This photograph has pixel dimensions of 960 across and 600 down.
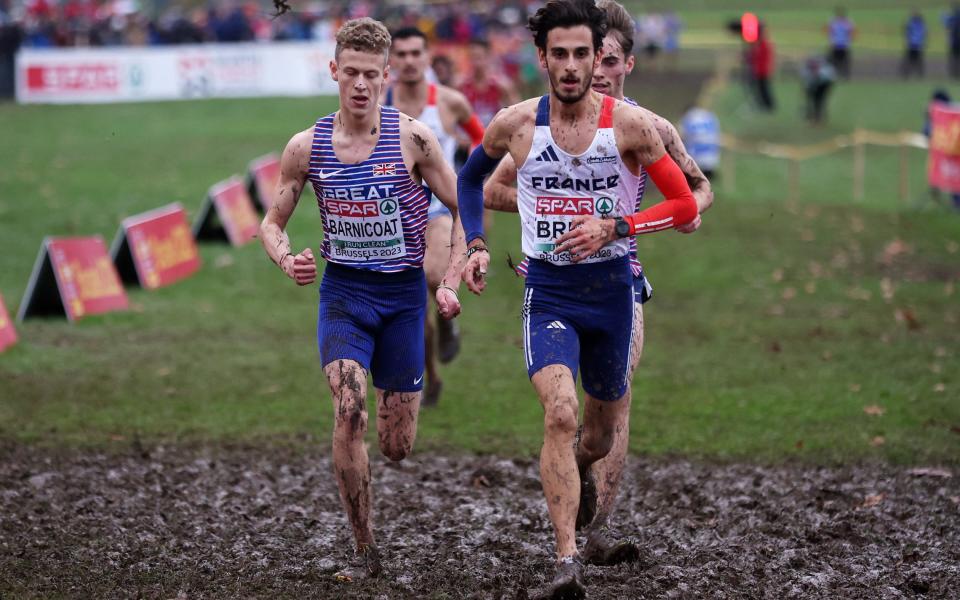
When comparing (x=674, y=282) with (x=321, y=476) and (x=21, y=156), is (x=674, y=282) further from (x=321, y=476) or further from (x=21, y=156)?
(x=21, y=156)

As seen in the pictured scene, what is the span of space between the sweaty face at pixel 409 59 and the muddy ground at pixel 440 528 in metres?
3.19

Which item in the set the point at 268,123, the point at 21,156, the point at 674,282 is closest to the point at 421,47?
the point at 674,282

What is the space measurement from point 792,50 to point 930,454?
166 feet

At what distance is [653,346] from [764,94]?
89.6ft

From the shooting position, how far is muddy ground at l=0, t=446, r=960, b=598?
6.24 m

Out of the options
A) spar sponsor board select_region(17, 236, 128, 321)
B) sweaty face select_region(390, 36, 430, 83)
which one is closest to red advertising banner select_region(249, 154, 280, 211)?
spar sponsor board select_region(17, 236, 128, 321)

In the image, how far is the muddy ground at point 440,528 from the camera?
6242mm

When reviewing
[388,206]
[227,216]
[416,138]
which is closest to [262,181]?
[227,216]

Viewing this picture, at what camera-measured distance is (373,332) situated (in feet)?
21.7

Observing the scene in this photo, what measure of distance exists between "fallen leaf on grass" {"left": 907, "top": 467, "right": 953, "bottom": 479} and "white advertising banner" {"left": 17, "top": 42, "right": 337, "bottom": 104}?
27567 millimetres

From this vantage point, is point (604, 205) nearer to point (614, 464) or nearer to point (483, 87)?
point (614, 464)

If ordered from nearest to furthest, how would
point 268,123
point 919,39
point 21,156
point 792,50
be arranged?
point 21,156 < point 268,123 < point 919,39 < point 792,50

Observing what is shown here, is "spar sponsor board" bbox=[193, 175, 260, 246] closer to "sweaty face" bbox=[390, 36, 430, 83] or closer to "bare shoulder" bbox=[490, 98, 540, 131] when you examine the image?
"sweaty face" bbox=[390, 36, 430, 83]

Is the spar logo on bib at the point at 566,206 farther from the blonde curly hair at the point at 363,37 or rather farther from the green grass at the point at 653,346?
the green grass at the point at 653,346
